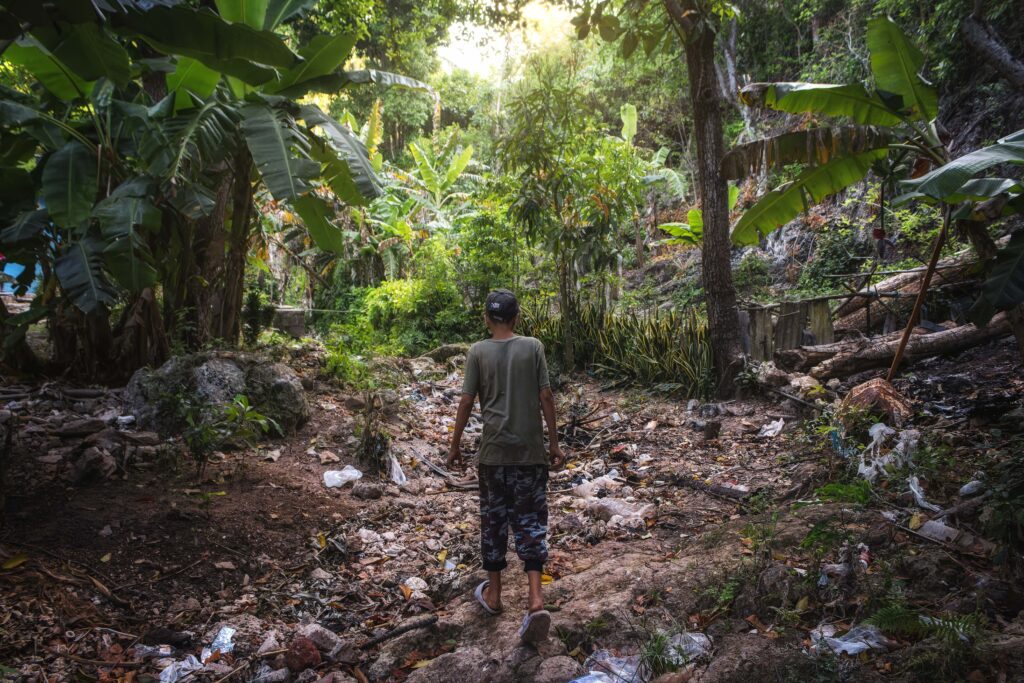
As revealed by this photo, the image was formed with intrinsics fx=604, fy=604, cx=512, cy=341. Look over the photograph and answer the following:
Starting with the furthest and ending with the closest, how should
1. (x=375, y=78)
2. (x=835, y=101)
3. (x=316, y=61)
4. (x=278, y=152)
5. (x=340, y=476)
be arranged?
1. (x=375, y=78)
2. (x=316, y=61)
3. (x=340, y=476)
4. (x=835, y=101)
5. (x=278, y=152)

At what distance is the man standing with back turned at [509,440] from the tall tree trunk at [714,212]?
14.8 ft

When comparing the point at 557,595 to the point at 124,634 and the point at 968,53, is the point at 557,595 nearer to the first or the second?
the point at 124,634

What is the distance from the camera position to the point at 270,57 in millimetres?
4570

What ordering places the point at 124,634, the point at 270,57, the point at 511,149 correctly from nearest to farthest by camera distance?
the point at 124,634, the point at 270,57, the point at 511,149

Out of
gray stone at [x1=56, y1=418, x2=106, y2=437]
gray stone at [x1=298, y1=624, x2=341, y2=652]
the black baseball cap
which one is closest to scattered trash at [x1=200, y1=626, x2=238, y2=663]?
gray stone at [x1=298, y1=624, x2=341, y2=652]

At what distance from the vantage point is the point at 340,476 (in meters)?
4.98

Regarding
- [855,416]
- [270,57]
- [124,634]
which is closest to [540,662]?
[124,634]

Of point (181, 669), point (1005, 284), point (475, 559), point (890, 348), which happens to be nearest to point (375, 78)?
point (475, 559)

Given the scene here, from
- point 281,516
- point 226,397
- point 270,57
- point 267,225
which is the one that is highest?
point 270,57

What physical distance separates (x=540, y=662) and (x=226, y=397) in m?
4.00

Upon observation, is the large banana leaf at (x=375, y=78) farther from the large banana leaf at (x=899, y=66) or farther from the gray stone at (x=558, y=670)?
the gray stone at (x=558, y=670)

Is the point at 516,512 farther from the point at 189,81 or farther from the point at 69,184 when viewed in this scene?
the point at 189,81

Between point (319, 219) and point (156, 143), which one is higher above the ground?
point (156, 143)

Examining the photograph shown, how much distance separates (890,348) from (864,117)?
8.05 feet
